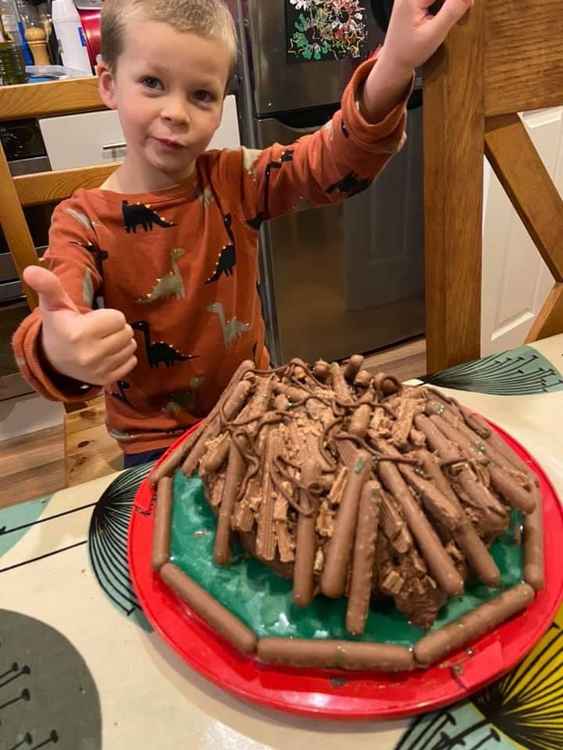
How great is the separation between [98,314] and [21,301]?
4.19 feet

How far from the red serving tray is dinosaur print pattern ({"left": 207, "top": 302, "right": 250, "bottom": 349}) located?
1.80ft

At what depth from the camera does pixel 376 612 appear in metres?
0.45

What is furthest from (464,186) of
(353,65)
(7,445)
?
(7,445)

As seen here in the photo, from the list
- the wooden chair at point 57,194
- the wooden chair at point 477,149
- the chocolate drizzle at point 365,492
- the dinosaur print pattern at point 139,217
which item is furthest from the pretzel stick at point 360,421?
the wooden chair at point 57,194

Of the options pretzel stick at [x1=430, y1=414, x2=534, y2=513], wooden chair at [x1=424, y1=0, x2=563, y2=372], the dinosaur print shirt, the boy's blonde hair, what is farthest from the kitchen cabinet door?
pretzel stick at [x1=430, y1=414, x2=534, y2=513]

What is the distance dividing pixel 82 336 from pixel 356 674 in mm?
368

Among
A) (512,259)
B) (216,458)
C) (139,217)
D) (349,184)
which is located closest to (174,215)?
(139,217)

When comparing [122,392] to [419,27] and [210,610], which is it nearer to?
[210,610]

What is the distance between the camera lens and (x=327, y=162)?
829 millimetres

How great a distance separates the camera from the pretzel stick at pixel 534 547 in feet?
1.43

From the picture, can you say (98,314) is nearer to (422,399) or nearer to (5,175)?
(422,399)

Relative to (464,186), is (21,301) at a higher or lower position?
lower

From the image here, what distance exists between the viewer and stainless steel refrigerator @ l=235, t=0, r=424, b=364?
151cm

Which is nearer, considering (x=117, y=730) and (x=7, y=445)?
(x=117, y=730)
